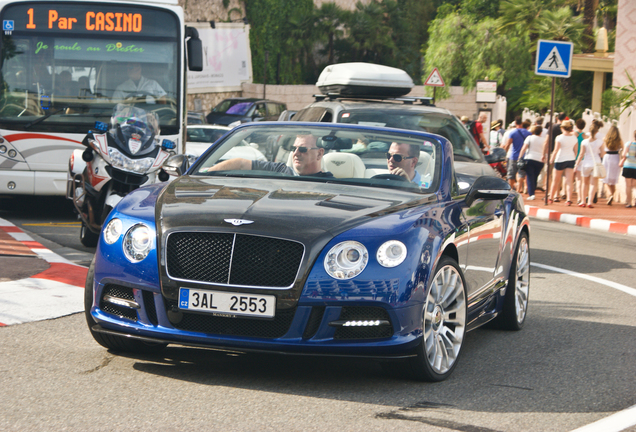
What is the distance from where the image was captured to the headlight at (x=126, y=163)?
9.48m

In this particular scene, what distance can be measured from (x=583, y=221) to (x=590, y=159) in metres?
2.73

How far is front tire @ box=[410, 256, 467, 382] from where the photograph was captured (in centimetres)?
508

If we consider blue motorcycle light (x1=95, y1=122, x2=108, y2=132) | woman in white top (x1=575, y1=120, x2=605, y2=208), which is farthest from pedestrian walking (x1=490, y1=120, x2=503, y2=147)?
blue motorcycle light (x1=95, y1=122, x2=108, y2=132)

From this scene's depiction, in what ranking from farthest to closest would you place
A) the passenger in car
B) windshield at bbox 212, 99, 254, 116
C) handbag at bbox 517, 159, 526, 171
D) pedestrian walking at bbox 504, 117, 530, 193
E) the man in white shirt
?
windshield at bbox 212, 99, 254, 116
pedestrian walking at bbox 504, 117, 530, 193
handbag at bbox 517, 159, 526, 171
the man in white shirt
the passenger in car

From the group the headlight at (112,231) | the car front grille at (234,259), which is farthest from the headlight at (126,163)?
the car front grille at (234,259)

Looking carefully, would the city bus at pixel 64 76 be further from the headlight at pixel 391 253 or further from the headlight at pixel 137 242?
the headlight at pixel 391 253

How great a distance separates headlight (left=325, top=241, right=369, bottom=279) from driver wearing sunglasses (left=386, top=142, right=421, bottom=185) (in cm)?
132

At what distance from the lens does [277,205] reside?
518cm

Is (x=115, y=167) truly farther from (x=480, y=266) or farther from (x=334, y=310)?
(x=334, y=310)

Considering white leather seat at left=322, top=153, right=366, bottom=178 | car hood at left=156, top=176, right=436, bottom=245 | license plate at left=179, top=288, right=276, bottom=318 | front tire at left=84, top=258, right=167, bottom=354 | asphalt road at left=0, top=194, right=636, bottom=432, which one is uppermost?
white leather seat at left=322, top=153, right=366, bottom=178

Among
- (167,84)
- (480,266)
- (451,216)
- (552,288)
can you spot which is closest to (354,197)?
(451,216)

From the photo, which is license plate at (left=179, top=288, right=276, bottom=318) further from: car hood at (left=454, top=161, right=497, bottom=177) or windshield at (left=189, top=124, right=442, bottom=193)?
car hood at (left=454, top=161, right=497, bottom=177)

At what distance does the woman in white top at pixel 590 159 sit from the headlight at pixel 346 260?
1558 cm

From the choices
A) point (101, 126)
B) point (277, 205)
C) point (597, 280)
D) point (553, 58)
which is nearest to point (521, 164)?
point (553, 58)
